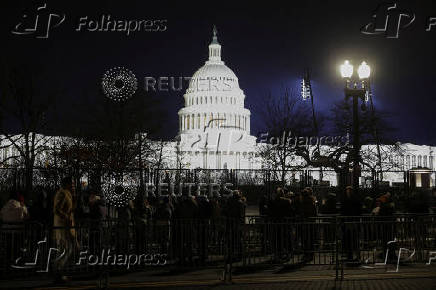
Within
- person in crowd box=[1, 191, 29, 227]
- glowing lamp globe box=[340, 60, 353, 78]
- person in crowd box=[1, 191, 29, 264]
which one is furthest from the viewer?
glowing lamp globe box=[340, 60, 353, 78]

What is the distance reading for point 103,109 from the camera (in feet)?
95.0

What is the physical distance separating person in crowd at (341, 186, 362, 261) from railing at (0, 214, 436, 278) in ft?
0.08

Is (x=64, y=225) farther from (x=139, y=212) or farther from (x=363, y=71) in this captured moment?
(x=363, y=71)

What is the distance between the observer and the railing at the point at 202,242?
39.4ft

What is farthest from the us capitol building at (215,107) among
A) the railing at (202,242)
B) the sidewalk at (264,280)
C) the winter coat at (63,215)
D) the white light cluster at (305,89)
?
the winter coat at (63,215)

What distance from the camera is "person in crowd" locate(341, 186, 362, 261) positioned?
13695 mm

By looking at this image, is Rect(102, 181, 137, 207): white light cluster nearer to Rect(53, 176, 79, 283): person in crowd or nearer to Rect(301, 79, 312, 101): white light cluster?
Rect(53, 176, 79, 283): person in crowd

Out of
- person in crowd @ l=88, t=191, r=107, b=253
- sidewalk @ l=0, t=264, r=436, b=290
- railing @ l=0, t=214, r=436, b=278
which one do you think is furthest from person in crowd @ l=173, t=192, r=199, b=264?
person in crowd @ l=88, t=191, r=107, b=253

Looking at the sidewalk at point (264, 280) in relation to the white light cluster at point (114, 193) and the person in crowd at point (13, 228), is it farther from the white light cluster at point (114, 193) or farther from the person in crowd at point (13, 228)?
the white light cluster at point (114, 193)

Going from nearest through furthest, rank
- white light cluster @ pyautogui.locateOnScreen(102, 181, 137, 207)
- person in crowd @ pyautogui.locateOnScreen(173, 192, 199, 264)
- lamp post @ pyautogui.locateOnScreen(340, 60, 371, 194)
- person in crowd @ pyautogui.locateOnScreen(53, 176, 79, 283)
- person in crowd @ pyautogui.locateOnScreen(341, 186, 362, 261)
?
person in crowd @ pyautogui.locateOnScreen(53, 176, 79, 283) → person in crowd @ pyautogui.locateOnScreen(173, 192, 199, 264) → person in crowd @ pyautogui.locateOnScreen(341, 186, 362, 261) → lamp post @ pyautogui.locateOnScreen(340, 60, 371, 194) → white light cluster @ pyautogui.locateOnScreen(102, 181, 137, 207)

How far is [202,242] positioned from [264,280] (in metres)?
2.52

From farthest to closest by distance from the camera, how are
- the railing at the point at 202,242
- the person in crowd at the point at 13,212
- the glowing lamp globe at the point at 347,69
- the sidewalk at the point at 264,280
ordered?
the glowing lamp globe at the point at 347,69 < the person in crowd at the point at 13,212 < the railing at the point at 202,242 < the sidewalk at the point at 264,280

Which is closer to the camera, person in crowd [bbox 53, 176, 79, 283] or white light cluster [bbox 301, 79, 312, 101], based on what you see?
person in crowd [bbox 53, 176, 79, 283]

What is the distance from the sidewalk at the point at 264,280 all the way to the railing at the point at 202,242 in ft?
1.07
